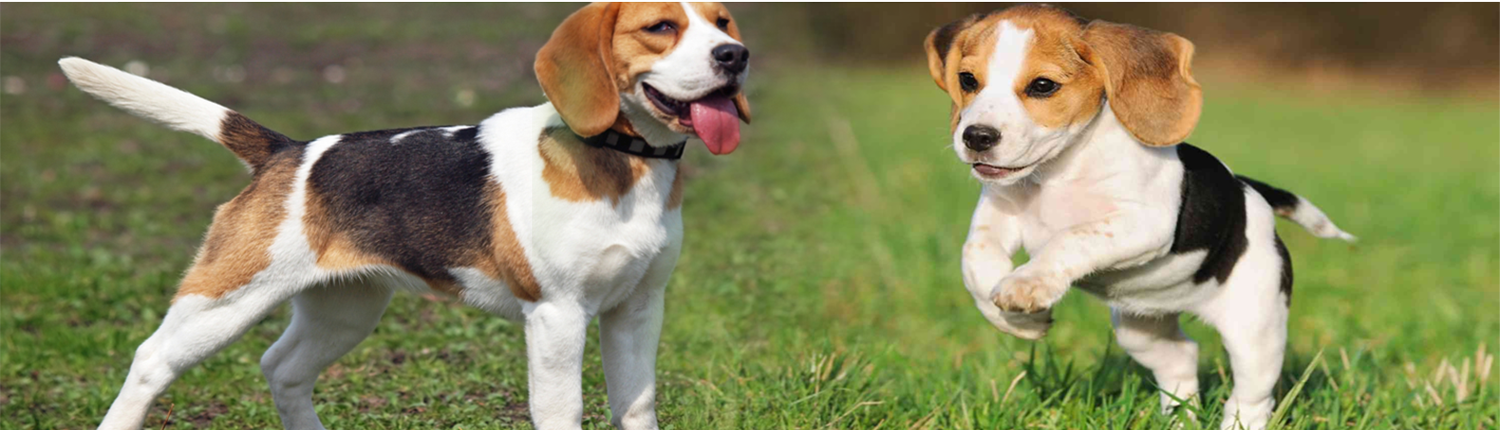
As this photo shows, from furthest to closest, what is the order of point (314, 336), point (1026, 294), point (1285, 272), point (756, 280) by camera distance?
point (756, 280) → point (314, 336) → point (1285, 272) → point (1026, 294)

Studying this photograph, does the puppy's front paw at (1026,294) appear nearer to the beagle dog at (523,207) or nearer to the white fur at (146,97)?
the beagle dog at (523,207)

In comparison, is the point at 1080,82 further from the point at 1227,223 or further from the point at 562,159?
the point at 562,159

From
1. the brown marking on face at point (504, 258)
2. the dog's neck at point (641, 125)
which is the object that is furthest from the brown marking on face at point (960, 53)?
the brown marking on face at point (504, 258)

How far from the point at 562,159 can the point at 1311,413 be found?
9.76 feet

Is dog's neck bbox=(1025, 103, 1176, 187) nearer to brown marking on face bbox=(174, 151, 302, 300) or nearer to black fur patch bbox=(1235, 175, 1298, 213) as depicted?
black fur patch bbox=(1235, 175, 1298, 213)

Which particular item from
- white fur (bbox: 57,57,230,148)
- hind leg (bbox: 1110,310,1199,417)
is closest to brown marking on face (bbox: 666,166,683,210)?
white fur (bbox: 57,57,230,148)

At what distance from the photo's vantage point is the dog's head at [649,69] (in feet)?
12.7

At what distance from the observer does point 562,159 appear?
4.10m

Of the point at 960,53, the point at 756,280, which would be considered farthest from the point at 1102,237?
the point at 756,280

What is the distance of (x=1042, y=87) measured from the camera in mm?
3955

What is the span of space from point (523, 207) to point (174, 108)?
1.24 meters

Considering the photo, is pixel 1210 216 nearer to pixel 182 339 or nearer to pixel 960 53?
pixel 960 53

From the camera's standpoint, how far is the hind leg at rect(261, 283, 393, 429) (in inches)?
180

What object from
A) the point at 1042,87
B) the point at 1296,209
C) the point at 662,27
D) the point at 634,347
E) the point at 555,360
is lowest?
the point at 634,347
